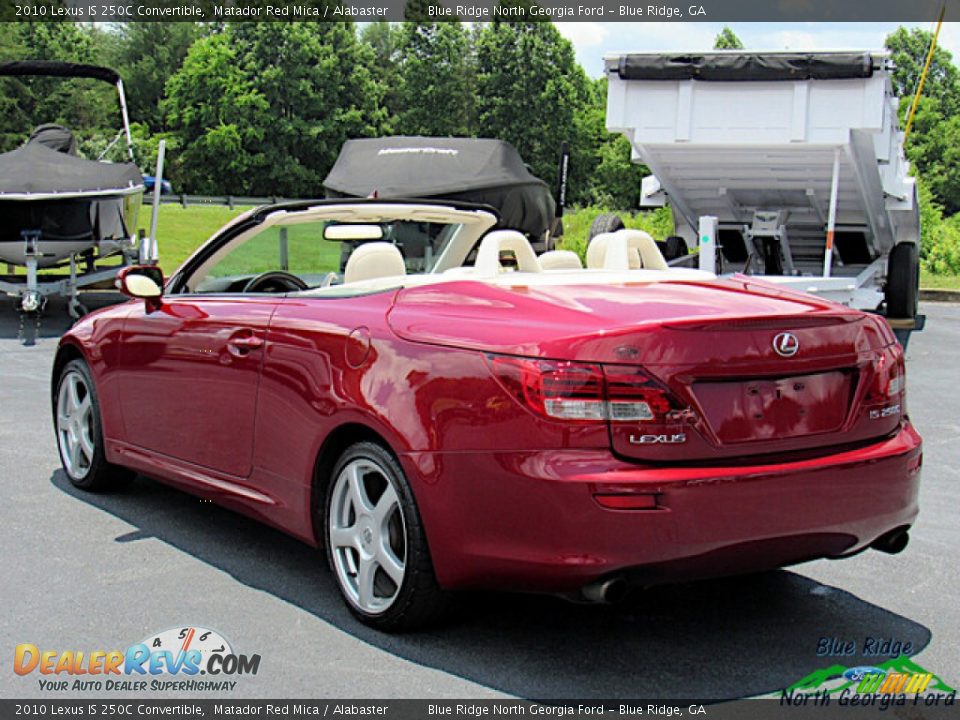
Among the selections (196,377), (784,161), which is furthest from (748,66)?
(196,377)

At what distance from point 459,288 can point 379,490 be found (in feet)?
2.41

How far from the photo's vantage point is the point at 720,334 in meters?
3.66

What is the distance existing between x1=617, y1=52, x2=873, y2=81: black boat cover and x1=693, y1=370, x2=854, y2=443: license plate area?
8.27 meters

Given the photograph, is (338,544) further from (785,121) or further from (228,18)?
(228,18)

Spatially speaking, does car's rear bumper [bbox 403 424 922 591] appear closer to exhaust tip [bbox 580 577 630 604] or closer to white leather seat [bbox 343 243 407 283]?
exhaust tip [bbox 580 577 630 604]

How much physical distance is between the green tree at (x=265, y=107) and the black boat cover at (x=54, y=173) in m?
58.1

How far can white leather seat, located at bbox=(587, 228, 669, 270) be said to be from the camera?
5.09 meters

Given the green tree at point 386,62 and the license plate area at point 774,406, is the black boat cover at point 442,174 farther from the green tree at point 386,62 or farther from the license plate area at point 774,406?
the green tree at point 386,62

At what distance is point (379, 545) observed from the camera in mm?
4047

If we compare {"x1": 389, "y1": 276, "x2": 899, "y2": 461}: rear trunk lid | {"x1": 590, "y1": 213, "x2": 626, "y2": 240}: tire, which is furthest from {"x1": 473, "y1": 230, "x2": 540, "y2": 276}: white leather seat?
{"x1": 590, "y1": 213, "x2": 626, "y2": 240}: tire

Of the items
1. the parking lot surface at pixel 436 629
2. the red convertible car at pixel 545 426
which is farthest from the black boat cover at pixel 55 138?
the red convertible car at pixel 545 426

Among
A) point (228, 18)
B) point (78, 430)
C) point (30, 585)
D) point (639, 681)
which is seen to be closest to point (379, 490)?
point (639, 681)

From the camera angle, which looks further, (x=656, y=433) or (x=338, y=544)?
(x=338, y=544)

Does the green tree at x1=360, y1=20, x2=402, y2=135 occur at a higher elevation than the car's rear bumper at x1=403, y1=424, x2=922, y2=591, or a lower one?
higher
